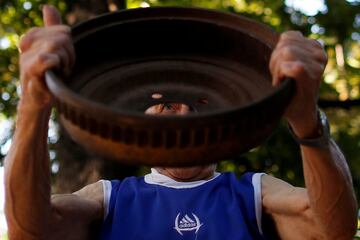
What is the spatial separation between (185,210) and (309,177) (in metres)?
0.75

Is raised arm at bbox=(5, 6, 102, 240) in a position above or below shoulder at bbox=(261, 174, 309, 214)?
above

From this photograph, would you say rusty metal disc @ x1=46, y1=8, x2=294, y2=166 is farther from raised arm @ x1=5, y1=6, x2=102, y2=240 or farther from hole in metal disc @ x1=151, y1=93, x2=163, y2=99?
raised arm @ x1=5, y1=6, x2=102, y2=240

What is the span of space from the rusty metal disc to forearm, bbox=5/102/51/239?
0.83 ft

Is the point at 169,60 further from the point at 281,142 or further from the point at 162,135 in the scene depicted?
the point at 281,142

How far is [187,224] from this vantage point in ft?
11.3

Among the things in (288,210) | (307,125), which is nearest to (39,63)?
(307,125)

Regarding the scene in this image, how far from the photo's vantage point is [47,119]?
2.85 m

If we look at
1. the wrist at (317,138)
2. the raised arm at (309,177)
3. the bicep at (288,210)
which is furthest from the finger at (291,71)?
the bicep at (288,210)

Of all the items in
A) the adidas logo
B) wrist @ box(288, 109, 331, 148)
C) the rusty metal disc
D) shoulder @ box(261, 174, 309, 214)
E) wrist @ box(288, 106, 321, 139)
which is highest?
the rusty metal disc

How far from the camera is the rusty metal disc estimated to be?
2.24 m

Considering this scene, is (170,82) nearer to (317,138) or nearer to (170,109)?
(170,109)

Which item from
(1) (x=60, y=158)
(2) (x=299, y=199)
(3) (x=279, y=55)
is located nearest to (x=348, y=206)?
(2) (x=299, y=199)

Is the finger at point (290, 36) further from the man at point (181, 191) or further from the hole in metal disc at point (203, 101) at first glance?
the hole in metal disc at point (203, 101)

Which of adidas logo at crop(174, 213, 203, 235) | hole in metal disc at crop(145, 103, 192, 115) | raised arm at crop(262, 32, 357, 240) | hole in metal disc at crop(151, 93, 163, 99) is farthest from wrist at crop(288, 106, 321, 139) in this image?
adidas logo at crop(174, 213, 203, 235)
